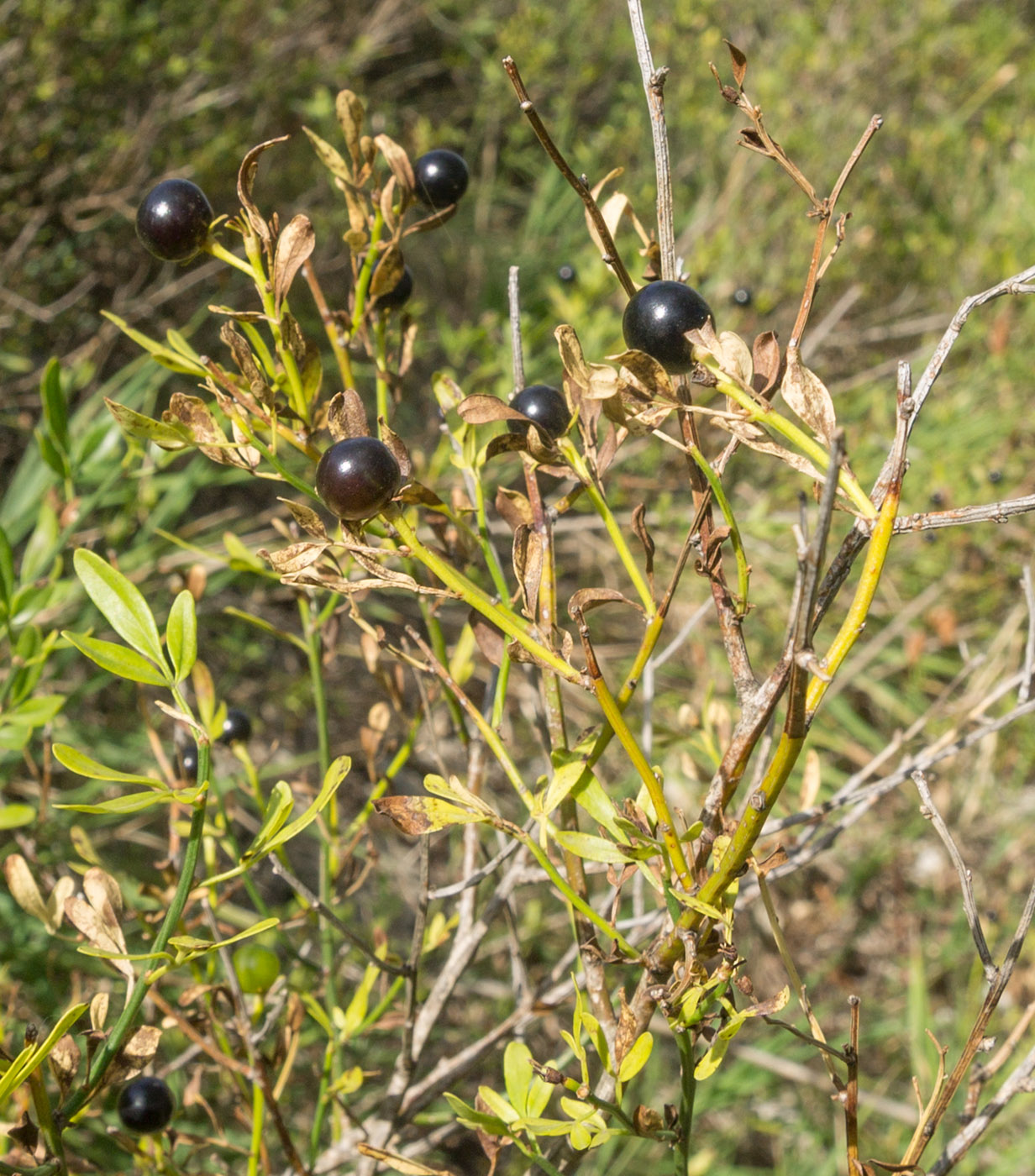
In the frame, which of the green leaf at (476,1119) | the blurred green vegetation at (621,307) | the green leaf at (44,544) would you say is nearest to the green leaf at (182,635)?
the green leaf at (476,1119)

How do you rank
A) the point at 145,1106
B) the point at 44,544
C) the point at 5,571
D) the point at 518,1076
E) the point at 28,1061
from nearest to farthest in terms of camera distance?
1. the point at 28,1061
2. the point at 518,1076
3. the point at 145,1106
4. the point at 5,571
5. the point at 44,544

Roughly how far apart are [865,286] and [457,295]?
3.68 ft

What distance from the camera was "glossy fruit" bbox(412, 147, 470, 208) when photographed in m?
0.61

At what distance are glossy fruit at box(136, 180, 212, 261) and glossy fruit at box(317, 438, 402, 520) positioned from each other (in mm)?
190

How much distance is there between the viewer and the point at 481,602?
0.42 meters

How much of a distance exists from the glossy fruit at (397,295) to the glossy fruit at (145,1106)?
20.1 inches

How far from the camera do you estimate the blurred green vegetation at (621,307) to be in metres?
1.68

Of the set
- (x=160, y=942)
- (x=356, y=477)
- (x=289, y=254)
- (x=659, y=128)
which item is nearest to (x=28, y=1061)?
(x=160, y=942)

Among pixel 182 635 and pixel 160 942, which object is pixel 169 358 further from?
pixel 160 942

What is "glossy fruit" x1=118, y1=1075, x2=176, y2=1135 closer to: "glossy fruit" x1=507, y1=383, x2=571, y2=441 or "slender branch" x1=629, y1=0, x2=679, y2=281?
"glossy fruit" x1=507, y1=383, x2=571, y2=441

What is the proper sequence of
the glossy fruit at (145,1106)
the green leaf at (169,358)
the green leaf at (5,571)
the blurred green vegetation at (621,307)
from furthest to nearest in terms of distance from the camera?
the blurred green vegetation at (621,307), the green leaf at (5,571), the glossy fruit at (145,1106), the green leaf at (169,358)

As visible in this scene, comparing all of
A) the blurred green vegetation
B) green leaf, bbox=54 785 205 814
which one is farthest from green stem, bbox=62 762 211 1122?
the blurred green vegetation

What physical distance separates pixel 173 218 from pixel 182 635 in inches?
9.0

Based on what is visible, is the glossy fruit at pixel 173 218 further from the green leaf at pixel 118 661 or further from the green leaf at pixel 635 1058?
the green leaf at pixel 635 1058
